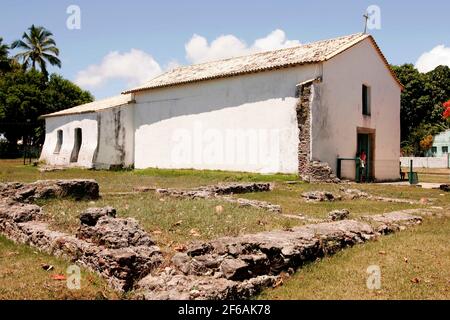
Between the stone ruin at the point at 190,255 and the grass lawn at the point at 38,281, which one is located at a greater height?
the stone ruin at the point at 190,255

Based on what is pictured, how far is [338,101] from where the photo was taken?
20.0 meters

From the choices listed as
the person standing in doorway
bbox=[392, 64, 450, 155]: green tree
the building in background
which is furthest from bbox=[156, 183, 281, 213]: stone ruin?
the building in background

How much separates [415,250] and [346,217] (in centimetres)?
250

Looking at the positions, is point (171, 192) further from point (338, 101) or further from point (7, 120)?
point (7, 120)

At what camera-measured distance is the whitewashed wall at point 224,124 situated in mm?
19375

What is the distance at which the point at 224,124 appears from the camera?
2159cm

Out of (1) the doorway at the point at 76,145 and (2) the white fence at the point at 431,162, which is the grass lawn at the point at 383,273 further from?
(2) the white fence at the point at 431,162

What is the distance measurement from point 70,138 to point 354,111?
57.9 feet

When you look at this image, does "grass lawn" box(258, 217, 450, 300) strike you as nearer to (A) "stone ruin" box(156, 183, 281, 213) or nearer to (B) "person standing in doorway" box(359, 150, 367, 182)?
(A) "stone ruin" box(156, 183, 281, 213)

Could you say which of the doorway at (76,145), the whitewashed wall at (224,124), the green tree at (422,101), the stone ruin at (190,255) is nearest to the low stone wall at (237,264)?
the stone ruin at (190,255)

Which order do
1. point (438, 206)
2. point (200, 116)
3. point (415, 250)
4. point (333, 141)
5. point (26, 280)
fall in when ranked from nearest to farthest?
point (26, 280) → point (415, 250) → point (438, 206) → point (333, 141) → point (200, 116)

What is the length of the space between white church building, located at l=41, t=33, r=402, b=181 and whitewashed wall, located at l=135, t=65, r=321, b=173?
47mm

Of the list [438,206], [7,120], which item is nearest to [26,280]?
[438,206]

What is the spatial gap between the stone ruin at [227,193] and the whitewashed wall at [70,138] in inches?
564
